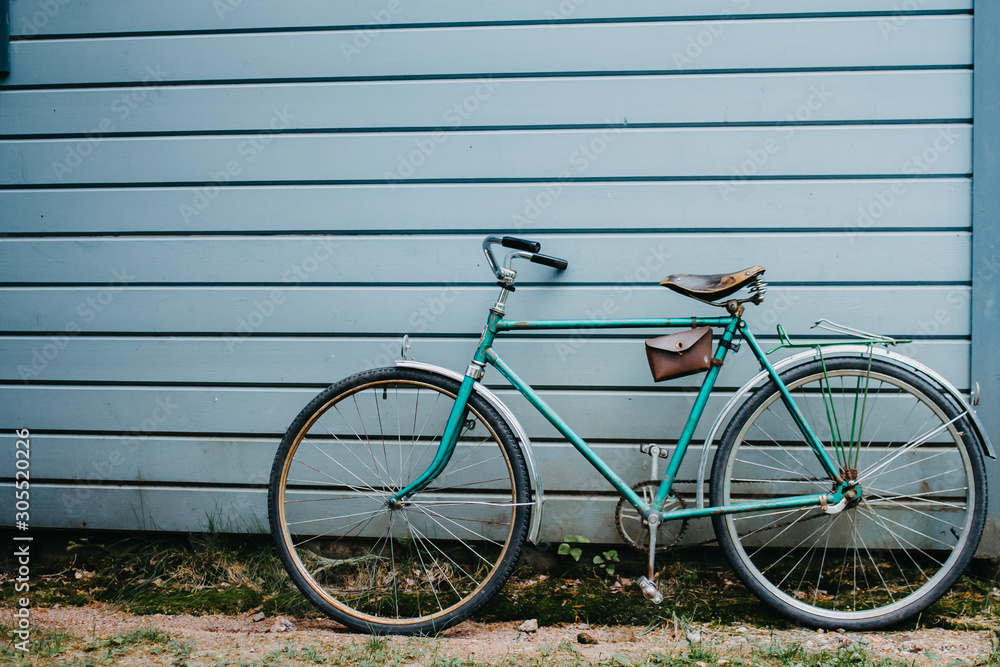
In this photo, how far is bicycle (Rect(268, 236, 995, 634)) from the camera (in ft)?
7.15

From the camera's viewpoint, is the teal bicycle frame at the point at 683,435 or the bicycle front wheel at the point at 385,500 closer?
the teal bicycle frame at the point at 683,435

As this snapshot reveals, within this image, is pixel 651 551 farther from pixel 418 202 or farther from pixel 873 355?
pixel 418 202

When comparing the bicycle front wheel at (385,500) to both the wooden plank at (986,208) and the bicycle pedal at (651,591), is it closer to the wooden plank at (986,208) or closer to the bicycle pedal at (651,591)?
the bicycle pedal at (651,591)

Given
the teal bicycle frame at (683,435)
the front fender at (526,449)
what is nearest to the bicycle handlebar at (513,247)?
the teal bicycle frame at (683,435)

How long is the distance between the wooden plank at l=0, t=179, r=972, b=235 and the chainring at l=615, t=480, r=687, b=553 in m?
1.01

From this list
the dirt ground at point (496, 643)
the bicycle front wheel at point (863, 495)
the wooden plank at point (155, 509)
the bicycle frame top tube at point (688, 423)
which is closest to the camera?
the dirt ground at point (496, 643)

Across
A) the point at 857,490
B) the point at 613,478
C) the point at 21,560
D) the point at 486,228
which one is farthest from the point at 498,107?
the point at 21,560

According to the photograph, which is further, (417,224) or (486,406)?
(417,224)

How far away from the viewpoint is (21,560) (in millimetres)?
2779

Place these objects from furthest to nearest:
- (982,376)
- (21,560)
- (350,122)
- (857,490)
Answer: (21,560) → (350,122) → (982,376) → (857,490)

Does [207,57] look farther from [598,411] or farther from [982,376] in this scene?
[982,376]

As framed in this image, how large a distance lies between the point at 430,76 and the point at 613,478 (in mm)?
1721

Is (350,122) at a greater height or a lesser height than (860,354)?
greater

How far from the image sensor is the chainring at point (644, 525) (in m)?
2.30
